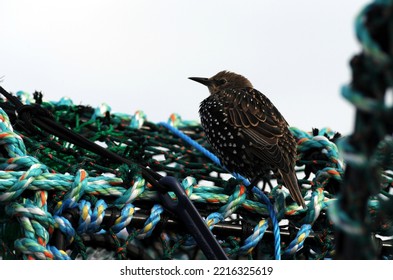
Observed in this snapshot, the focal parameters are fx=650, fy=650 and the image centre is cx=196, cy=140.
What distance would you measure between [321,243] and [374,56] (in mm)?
1857

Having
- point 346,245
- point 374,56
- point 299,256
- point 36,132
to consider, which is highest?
point 374,56

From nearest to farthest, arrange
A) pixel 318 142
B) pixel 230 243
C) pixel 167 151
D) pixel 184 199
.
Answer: pixel 184 199, pixel 230 243, pixel 318 142, pixel 167 151

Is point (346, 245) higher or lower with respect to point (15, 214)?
higher

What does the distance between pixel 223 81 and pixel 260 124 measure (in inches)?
40.5

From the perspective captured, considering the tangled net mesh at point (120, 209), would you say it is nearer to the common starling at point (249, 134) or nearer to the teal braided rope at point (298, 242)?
the teal braided rope at point (298, 242)

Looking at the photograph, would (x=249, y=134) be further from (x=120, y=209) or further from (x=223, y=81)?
(x=120, y=209)

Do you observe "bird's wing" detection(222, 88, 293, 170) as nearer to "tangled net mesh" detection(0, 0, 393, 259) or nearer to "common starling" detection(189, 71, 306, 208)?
"common starling" detection(189, 71, 306, 208)

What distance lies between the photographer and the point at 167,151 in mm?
3357

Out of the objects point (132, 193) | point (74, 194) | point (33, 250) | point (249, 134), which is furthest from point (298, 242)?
point (249, 134)

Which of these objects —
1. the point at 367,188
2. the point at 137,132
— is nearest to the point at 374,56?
the point at 367,188

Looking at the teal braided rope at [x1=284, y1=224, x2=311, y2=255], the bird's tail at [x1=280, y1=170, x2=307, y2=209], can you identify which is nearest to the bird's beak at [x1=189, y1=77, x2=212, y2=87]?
the bird's tail at [x1=280, y1=170, x2=307, y2=209]

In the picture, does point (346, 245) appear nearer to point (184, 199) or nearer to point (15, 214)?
point (184, 199)

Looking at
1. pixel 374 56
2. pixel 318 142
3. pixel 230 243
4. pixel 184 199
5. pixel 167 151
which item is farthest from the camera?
pixel 167 151

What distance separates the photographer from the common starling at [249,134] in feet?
11.3
